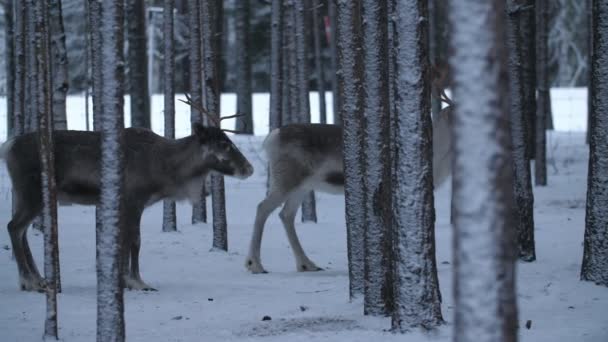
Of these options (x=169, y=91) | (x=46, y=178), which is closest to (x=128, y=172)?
(x=46, y=178)

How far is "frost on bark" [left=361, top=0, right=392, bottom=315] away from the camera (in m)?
5.90

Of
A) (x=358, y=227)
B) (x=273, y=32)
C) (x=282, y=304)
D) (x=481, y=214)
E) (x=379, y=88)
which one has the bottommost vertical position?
(x=282, y=304)

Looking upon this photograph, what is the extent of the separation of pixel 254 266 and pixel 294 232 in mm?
637

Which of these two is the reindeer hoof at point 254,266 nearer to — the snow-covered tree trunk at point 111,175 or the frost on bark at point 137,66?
the snow-covered tree trunk at point 111,175

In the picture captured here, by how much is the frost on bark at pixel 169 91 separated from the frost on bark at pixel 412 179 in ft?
20.8

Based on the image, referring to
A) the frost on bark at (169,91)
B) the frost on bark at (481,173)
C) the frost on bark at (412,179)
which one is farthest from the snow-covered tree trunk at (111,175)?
the frost on bark at (169,91)

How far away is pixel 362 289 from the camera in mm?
6531

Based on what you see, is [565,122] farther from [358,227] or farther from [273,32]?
[358,227]

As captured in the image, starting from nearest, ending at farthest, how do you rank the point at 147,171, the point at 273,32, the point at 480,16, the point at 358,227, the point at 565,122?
the point at 480,16, the point at 358,227, the point at 147,171, the point at 273,32, the point at 565,122

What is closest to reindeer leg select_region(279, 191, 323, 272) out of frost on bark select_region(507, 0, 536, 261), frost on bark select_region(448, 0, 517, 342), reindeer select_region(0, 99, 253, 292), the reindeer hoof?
the reindeer hoof

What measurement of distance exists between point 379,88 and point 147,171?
10.3 ft

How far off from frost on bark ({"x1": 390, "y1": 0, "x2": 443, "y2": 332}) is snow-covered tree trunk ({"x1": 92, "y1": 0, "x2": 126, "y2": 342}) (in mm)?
1594

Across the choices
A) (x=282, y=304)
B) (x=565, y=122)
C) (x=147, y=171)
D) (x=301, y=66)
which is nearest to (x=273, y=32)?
(x=301, y=66)

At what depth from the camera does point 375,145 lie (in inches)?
233
